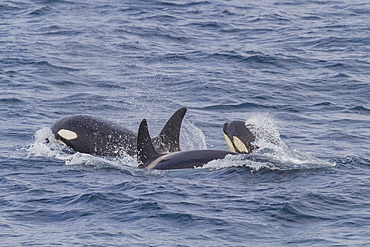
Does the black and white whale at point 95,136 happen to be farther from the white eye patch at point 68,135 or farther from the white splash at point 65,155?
the white splash at point 65,155

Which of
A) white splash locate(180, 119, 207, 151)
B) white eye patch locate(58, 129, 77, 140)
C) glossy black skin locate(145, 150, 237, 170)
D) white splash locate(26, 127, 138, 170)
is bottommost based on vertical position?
white splash locate(180, 119, 207, 151)

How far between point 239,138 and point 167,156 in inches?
62.9

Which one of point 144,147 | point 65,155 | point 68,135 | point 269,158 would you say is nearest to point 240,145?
point 269,158

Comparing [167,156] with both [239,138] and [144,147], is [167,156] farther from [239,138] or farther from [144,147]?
[239,138]

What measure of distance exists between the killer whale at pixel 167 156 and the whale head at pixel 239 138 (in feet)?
1.46

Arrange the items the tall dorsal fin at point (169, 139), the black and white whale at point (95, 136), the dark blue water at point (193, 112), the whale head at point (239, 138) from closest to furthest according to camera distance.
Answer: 1. the dark blue water at point (193, 112)
2. the whale head at point (239, 138)
3. the tall dorsal fin at point (169, 139)
4. the black and white whale at point (95, 136)

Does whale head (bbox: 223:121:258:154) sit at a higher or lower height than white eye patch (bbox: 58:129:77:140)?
higher

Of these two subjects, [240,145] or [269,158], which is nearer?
[269,158]

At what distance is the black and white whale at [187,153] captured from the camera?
13.7 m

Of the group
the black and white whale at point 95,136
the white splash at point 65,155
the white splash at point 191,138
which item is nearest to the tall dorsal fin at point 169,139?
the black and white whale at point 95,136

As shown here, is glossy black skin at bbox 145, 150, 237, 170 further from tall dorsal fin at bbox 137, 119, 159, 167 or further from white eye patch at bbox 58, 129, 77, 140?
white eye patch at bbox 58, 129, 77, 140

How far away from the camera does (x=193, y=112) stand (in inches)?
779

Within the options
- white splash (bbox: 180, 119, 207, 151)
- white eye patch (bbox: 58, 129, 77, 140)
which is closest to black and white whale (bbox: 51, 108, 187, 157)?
white eye patch (bbox: 58, 129, 77, 140)

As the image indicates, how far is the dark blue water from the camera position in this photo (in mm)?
10469
